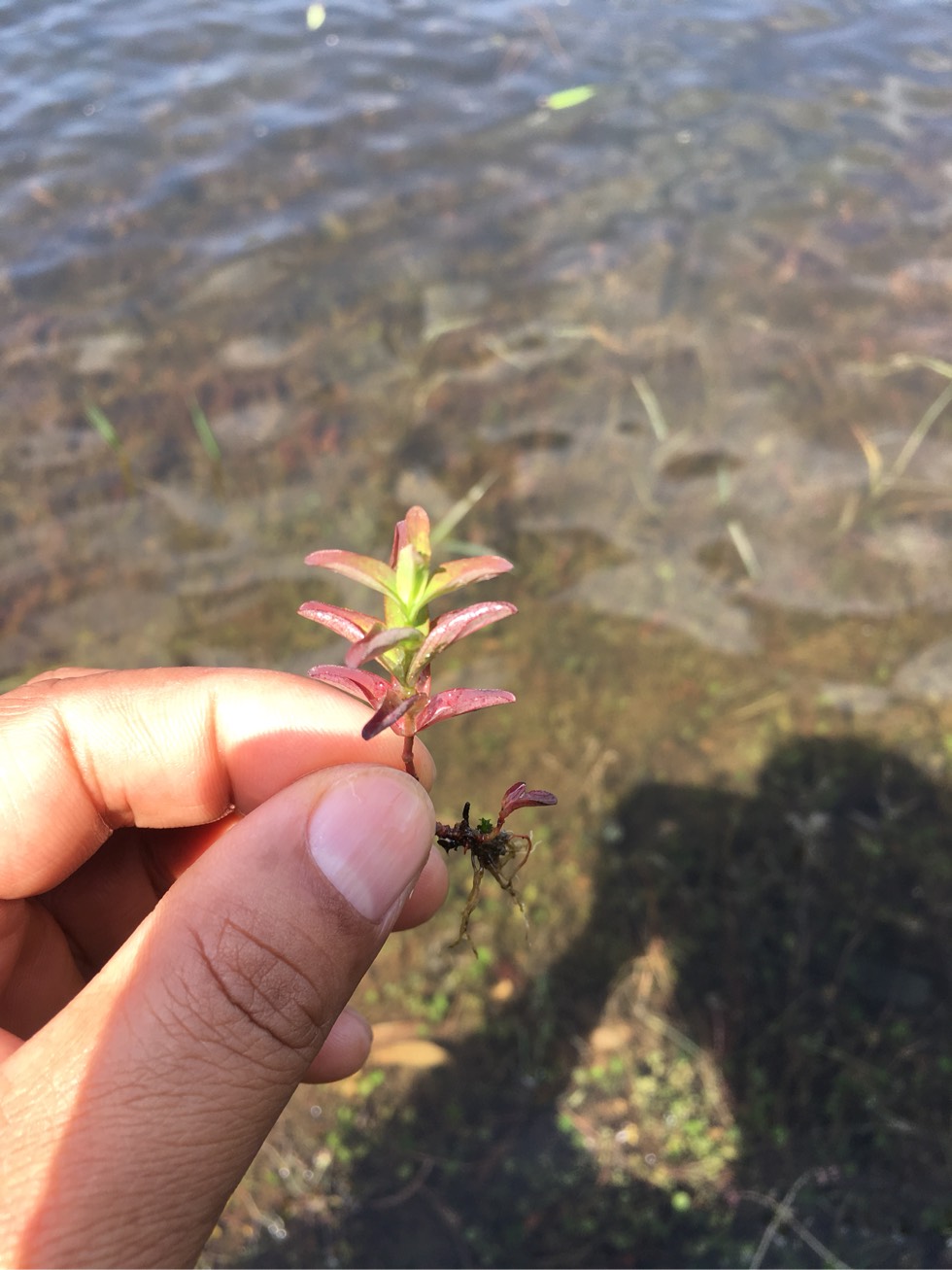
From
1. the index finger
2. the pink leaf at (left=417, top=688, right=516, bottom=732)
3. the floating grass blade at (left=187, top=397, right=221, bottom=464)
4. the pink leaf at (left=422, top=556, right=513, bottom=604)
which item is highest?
the pink leaf at (left=422, top=556, right=513, bottom=604)

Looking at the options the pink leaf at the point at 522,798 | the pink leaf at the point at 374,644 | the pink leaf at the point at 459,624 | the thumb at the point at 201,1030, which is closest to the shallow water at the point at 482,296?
the pink leaf at the point at 522,798

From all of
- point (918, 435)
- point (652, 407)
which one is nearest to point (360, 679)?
point (652, 407)

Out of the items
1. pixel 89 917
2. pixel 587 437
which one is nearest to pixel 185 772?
pixel 89 917

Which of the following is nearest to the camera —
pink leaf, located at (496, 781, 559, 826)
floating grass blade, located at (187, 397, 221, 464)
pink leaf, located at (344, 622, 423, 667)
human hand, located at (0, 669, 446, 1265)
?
pink leaf, located at (344, 622, 423, 667)

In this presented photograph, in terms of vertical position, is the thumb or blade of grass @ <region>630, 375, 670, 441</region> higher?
the thumb

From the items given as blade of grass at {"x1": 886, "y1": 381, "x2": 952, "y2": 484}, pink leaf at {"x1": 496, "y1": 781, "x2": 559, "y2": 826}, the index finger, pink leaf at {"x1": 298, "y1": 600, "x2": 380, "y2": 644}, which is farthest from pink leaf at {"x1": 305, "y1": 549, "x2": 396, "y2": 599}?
blade of grass at {"x1": 886, "y1": 381, "x2": 952, "y2": 484}

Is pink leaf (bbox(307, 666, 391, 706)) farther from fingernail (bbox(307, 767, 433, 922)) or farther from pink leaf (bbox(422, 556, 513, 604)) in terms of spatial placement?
pink leaf (bbox(422, 556, 513, 604))

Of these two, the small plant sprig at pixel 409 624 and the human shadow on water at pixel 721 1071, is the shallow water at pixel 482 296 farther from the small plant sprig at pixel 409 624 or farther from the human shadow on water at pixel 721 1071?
the small plant sprig at pixel 409 624
